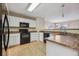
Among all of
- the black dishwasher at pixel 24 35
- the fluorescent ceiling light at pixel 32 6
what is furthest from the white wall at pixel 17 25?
the fluorescent ceiling light at pixel 32 6

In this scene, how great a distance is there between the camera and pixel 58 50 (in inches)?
54.8

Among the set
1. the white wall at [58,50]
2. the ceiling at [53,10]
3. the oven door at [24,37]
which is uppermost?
the ceiling at [53,10]

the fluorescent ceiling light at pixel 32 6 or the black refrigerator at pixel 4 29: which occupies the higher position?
the fluorescent ceiling light at pixel 32 6

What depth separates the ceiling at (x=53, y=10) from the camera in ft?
4.27

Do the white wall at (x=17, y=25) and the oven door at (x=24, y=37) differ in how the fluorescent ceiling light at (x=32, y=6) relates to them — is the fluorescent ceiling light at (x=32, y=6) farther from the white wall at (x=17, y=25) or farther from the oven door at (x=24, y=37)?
the oven door at (x=24, y=37)

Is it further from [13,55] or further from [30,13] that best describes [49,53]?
[30,13]

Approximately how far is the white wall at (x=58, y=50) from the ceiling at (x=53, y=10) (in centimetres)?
38

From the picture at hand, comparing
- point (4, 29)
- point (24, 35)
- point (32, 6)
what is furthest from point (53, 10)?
point (4, 29)

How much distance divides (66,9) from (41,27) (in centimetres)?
41

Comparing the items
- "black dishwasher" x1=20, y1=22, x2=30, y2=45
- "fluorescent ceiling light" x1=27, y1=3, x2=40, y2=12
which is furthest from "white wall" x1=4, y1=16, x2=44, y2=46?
"fluorescent ceiling light" x1=27, y1=3, x2=40, y2=12

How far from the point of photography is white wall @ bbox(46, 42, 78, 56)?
133cm

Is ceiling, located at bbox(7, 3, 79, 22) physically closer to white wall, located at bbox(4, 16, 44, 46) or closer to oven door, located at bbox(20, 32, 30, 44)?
white wall, located at bbox(4, 16, 44, 46)

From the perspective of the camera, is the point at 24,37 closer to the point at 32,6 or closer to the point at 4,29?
the point at 4,29

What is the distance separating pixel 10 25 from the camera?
1324 millimetres
